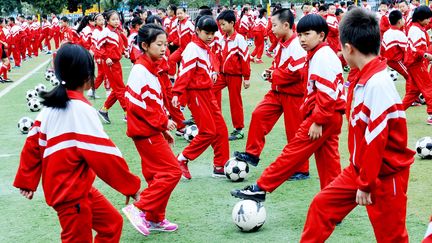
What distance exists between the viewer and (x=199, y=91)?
7145 mm

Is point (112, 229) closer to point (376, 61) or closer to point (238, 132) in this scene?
point (376, 61)

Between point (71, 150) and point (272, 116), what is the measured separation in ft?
11.8

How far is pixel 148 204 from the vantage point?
5344 millimetres

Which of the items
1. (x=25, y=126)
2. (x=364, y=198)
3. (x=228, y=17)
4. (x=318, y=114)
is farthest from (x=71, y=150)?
(x=25, y=126)

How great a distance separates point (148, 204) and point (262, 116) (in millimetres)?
2146

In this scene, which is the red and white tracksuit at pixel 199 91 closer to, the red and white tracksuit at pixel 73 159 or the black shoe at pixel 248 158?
the black shoe at pixel 248 158

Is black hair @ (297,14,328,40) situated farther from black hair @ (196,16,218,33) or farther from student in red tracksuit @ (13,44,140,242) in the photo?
student in red tracksuit @ (13,44,140,242)

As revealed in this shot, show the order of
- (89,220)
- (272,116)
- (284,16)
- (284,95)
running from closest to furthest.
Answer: (89,220) → (284,16) → (284,95) → (272,116)

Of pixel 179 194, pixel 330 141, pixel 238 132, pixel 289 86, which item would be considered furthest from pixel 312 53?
pixel 238 132

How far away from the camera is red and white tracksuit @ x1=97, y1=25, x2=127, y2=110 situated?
11.4m

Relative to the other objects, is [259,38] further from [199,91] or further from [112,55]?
[199,91]

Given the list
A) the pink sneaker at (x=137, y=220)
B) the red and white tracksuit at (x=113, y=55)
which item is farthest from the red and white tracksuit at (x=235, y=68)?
the pink sneaker at (x=137, y=220)

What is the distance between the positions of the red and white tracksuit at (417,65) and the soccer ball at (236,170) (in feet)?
14.0

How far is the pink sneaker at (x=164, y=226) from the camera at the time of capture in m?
5.47
